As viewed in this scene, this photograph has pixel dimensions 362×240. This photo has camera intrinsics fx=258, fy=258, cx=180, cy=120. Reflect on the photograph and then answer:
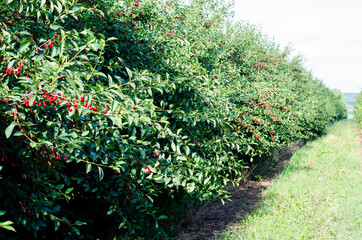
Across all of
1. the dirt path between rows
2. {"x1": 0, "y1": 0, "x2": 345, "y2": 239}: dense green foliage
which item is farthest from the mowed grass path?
{"x1": 0, "y1": 0, "x2": 345, "y2": 239}: dense green foliage

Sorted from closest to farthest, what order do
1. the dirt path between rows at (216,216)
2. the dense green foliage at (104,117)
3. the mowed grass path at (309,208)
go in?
1. the dense green foliage at (104,117)
2. the mowed grass path at (309,208)
3. the dirt path between rows at (216,216)

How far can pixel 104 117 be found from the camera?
236 cm

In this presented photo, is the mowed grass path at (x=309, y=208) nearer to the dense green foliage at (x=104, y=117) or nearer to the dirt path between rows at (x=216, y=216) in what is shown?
the dirt path between rows at (x=216, y=216)

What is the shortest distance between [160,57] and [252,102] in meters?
3.44

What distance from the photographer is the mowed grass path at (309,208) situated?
14.6 ft

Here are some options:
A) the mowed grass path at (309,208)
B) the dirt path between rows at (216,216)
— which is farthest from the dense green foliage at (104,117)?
the mowed grass path at (309,208)

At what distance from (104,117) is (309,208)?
4859 mm

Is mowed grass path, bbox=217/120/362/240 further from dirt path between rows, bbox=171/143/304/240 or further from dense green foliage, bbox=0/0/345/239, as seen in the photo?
dense green foliage, bbox=0/0/345/239

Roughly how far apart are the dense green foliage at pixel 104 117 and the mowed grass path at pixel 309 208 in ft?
3.65

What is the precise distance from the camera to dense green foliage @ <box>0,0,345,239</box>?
2.02 meters

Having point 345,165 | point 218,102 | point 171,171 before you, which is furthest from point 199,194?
point 345,165

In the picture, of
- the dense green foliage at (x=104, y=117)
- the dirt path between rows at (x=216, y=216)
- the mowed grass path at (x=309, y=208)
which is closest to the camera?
the dense green foliage at (x=104, y=117)

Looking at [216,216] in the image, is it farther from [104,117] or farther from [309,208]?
[104,117]

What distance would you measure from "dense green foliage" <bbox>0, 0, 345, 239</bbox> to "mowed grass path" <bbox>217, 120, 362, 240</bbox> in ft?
3.65
